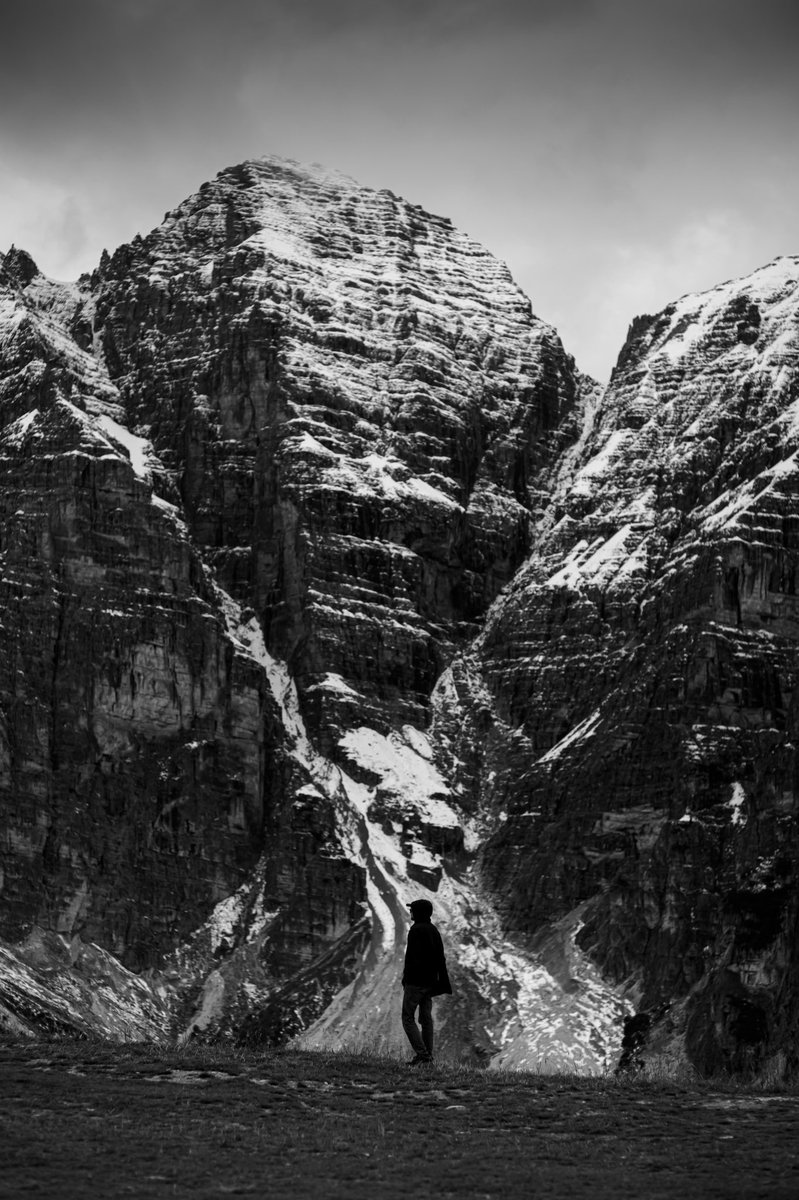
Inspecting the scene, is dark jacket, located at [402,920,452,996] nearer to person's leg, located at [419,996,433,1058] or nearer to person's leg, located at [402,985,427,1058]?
person's leg, located at [402,985,427,1058]

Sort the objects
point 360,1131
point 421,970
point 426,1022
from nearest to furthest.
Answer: point 360,1131
point 421,970
point 426,1022

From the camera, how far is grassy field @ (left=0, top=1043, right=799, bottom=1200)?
4747 cm

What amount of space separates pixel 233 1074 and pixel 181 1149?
907 centimetres

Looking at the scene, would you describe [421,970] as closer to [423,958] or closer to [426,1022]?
[423,958]

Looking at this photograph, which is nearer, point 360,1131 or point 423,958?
point 360,1131

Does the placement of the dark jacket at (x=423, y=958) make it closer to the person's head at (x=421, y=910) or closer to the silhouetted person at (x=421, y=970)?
the silhouetted person at (x=421, y=970)

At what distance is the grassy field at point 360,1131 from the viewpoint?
156ft

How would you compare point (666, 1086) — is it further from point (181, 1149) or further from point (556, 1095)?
point (181, 1149)

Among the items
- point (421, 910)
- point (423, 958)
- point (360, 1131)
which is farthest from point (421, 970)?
point (360, 1131)

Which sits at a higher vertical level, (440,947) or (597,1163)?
(440,947)

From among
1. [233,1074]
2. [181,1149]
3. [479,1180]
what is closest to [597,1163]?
[479,1180]

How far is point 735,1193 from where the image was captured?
152 ft

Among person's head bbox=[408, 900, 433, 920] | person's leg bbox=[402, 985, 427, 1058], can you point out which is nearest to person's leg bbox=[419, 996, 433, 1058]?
person's leg bbox=[402, 985, 427, 1058]

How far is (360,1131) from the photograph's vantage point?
52.6 meters
